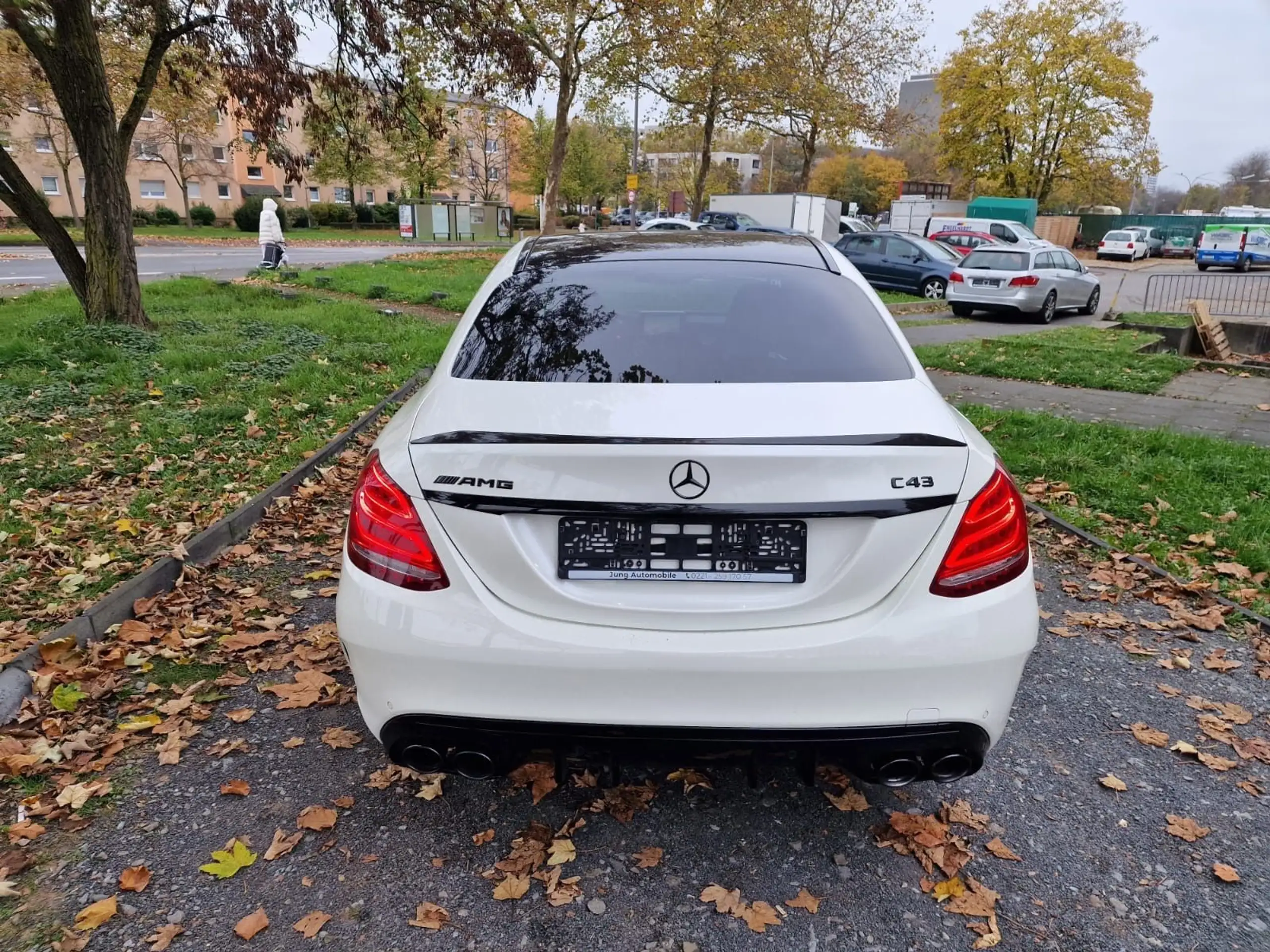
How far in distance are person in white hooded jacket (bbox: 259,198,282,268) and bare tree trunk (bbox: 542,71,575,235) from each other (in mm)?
6210

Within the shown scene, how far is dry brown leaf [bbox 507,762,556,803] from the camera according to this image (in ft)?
9.14

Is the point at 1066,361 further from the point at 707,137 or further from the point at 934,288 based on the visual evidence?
the point at 707,137

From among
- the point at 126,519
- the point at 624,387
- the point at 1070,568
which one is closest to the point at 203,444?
the point at 126,519

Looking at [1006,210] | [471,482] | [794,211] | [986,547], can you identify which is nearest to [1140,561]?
[986,547]

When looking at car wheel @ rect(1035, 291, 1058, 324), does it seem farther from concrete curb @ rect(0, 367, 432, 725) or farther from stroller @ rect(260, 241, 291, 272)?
stroller @ rect(260, 241, 291, 272)

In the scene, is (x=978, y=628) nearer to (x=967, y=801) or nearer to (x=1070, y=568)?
(x=967, y=801)

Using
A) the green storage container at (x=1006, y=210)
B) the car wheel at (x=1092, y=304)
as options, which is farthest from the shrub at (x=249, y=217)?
the car wheel at (x=1092, y=304)

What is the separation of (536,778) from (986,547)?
1.60 m

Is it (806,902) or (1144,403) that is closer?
(806,902)

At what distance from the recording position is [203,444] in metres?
6.16

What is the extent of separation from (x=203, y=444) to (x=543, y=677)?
5.02 m

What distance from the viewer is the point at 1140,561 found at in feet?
15.3

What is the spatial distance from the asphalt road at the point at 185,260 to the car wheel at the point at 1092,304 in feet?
59.1

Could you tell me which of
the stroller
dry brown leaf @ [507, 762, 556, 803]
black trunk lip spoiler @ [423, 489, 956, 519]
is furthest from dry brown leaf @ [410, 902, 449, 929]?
the stroller
